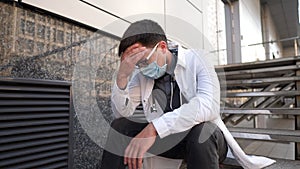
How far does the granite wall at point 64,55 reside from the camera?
0.92 meters

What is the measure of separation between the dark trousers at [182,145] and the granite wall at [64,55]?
0.36 metres

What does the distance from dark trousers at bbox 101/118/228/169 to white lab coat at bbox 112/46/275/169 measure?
0.04 metres

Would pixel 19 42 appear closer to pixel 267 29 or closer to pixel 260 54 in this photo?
pixel 260 54

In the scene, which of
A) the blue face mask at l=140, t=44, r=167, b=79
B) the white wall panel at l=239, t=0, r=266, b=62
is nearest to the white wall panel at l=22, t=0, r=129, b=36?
the blue face mask at l=140, t=44, r=167, b=79

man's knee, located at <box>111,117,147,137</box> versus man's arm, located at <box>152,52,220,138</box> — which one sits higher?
man's arm, located at <box>152,52,220,138</box>

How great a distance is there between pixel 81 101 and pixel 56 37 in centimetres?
35

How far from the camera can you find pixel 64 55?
1.13 m

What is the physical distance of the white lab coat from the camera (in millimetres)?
759

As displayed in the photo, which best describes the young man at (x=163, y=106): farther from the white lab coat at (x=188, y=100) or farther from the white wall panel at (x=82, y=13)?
the white wall panel at (x=82, y=13)

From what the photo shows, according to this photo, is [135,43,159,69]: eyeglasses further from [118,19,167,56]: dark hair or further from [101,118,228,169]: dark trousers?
[101,118,228,169]: dark trousers

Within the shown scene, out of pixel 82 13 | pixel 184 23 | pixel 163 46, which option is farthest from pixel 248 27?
pixel 163 46

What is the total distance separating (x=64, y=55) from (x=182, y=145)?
2.37 feet

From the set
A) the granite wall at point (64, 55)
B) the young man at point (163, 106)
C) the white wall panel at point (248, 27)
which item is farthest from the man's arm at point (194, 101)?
the white wall panel at point (248, 27)

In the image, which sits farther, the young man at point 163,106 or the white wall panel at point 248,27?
the white wall panel at point 248,27
